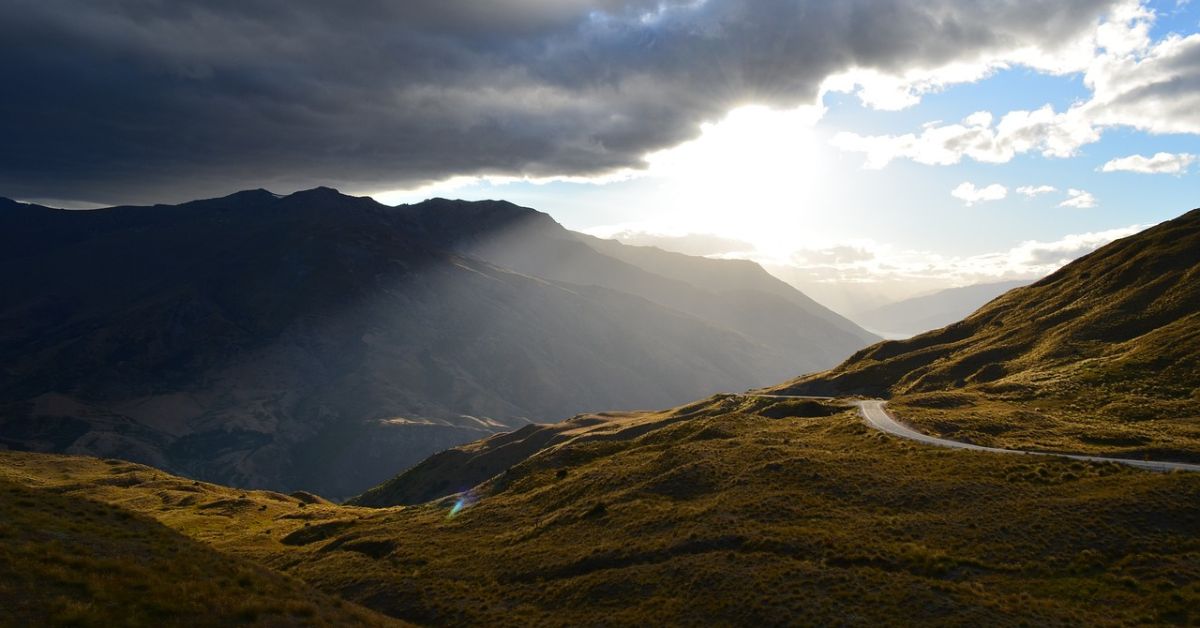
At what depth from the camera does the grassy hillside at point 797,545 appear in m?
32.2

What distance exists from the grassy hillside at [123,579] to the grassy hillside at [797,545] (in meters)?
13.8

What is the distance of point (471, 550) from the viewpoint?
53125 millimetres

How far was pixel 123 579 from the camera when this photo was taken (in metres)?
24.5

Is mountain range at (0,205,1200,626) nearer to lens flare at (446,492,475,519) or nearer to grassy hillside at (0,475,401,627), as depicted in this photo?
grassy hillside at (0,475,401,627)

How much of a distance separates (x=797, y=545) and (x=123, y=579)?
3398 cm

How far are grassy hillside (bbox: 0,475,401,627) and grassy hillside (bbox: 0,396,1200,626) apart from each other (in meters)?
13.8

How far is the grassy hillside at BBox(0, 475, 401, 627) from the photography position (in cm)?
2178

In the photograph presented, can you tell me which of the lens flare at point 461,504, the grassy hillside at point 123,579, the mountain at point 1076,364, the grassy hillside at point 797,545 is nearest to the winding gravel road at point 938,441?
the mountain at point 1076,364

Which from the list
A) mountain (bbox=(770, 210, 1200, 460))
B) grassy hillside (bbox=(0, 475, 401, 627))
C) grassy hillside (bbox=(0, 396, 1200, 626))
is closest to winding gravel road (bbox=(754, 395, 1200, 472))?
mountain (bbox=(770, 210, 1200, 460))

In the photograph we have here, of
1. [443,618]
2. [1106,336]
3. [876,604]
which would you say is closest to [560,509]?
[443,618]

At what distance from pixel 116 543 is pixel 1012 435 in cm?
6983

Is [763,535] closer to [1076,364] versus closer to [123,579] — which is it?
[123,579]

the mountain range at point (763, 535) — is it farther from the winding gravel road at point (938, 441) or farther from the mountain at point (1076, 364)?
the winding gravel road at point (938, 441)

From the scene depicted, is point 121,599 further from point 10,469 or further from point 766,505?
point 10,469
